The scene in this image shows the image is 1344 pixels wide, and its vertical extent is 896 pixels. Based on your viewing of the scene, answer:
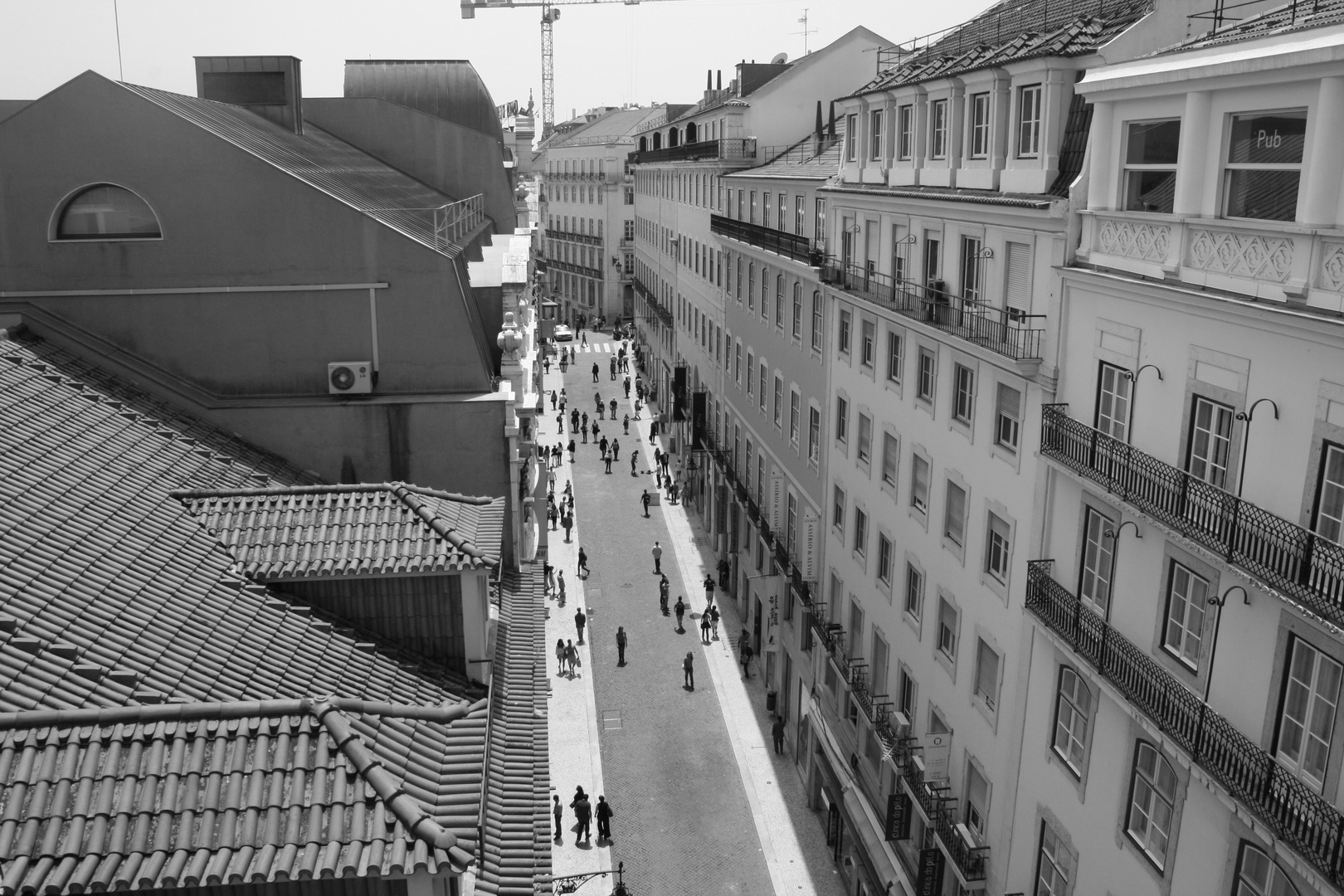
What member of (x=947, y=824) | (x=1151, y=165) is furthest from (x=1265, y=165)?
(x=947, y=824)

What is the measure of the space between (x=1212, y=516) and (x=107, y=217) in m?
18.9

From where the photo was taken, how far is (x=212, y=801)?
930cm

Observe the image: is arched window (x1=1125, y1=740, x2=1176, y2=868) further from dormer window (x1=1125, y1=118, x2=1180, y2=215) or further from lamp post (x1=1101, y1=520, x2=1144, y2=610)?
dormer window (x1=1125, y1=118, x2=1180, y2=215)

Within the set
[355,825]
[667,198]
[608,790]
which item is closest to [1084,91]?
[355,825]

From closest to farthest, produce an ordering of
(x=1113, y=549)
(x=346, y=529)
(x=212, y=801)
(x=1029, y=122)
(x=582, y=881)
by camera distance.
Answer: (x=212, y=801), (x=346, y=529), (x=1113, y=549), (x=1029, y=122), (x=582, y=881)

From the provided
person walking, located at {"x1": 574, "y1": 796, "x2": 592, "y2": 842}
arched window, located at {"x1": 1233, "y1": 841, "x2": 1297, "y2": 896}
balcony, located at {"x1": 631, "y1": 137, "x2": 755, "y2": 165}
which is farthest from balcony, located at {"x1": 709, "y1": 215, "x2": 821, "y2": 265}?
arched window, located at {"x1": 1233, "y1": 841, "x2": 1297, "y2": 896}

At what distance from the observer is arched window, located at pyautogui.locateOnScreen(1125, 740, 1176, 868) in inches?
624

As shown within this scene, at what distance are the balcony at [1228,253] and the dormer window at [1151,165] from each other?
0.37m

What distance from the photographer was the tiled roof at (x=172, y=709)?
897cm

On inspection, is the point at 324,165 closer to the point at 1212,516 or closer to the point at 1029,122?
the point at 1029,122

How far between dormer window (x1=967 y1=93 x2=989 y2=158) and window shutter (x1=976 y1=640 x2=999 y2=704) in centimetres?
965

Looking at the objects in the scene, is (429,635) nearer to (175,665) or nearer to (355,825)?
(175,665)

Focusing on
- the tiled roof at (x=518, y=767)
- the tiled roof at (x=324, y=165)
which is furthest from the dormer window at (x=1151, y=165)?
the tiled roof at (x=324, y=165)

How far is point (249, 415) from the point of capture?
20938 millimetres
